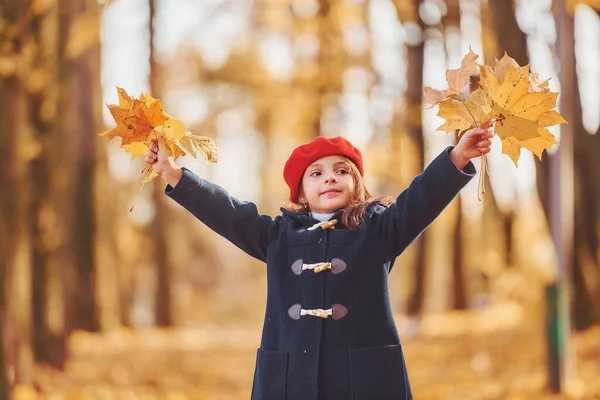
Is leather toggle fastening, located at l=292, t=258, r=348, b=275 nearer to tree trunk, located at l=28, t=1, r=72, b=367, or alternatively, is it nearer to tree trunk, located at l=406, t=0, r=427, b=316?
tree trunk, located at l=28, t=1, r=72, b=367

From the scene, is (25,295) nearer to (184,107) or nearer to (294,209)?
(294,209)

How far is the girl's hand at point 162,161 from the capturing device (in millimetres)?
3516

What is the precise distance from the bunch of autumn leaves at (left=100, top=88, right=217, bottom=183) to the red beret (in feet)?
1.14

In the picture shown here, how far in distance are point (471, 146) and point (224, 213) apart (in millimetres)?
1059

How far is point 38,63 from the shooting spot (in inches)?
325

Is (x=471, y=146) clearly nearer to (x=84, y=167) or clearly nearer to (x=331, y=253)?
(x=331, y=253)

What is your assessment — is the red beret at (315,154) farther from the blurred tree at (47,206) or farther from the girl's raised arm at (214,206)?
the blurred tree at (47,206)

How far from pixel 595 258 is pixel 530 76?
341 inches

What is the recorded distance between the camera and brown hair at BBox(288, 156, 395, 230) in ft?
11.4

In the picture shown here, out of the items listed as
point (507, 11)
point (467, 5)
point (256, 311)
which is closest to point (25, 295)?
point (507, 11)

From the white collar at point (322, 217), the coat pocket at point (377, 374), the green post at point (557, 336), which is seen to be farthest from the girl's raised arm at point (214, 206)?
the green post at point (557, 336)

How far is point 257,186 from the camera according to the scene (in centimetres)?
2111

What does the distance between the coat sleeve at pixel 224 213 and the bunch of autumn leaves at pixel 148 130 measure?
0.12 m

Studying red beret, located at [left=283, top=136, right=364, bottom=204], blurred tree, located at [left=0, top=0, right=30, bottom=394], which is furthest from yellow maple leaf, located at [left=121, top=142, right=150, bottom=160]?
blurred tree, located at [left=0, top=0, right=30, bottom=394]
